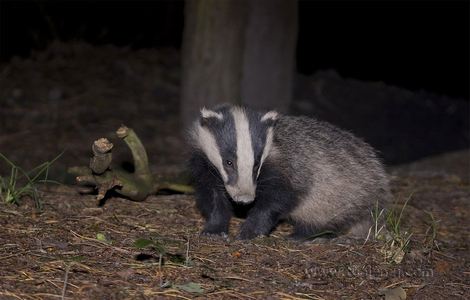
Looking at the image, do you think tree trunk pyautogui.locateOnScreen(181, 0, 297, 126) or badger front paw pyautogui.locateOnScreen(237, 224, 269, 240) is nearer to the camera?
badger front paw pyautogui.locateOnScreen(237, 224, 269, 240)

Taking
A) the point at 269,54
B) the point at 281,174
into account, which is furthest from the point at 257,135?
the point at 269,54

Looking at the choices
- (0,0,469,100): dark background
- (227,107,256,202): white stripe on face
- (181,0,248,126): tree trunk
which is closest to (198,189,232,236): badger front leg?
(227,107,256,202): white stripe on face

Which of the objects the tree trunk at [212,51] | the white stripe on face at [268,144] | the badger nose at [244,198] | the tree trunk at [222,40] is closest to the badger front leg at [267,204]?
the white stripe on face at [268,144]

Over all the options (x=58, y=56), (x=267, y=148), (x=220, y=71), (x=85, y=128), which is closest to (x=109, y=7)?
(x=58, y=56)

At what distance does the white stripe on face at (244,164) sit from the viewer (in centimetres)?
506

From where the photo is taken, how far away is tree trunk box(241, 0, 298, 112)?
10.5 metres

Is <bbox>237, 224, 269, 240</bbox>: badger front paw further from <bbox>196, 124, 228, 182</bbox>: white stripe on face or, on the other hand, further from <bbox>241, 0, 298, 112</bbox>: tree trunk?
<bbox>241, 0, 298, 112</bbox>: tree trunk

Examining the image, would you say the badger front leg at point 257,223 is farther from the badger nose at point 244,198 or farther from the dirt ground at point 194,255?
the badger nose at point 244,198

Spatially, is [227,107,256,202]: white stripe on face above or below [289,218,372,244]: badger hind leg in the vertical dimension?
above

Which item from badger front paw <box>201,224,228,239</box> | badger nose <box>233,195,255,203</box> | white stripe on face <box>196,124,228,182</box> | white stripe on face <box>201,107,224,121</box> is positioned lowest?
badger front paw <box>201,224,228,239</box>

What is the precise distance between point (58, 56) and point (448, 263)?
8269mm

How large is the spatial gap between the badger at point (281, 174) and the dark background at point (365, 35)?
25.5 feet

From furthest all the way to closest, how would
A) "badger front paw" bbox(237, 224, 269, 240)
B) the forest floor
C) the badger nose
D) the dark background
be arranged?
the dark background, "badger front paw" bbox(237, 224, 269, 240), the badger nose, the forest floor

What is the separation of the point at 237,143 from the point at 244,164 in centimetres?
16
